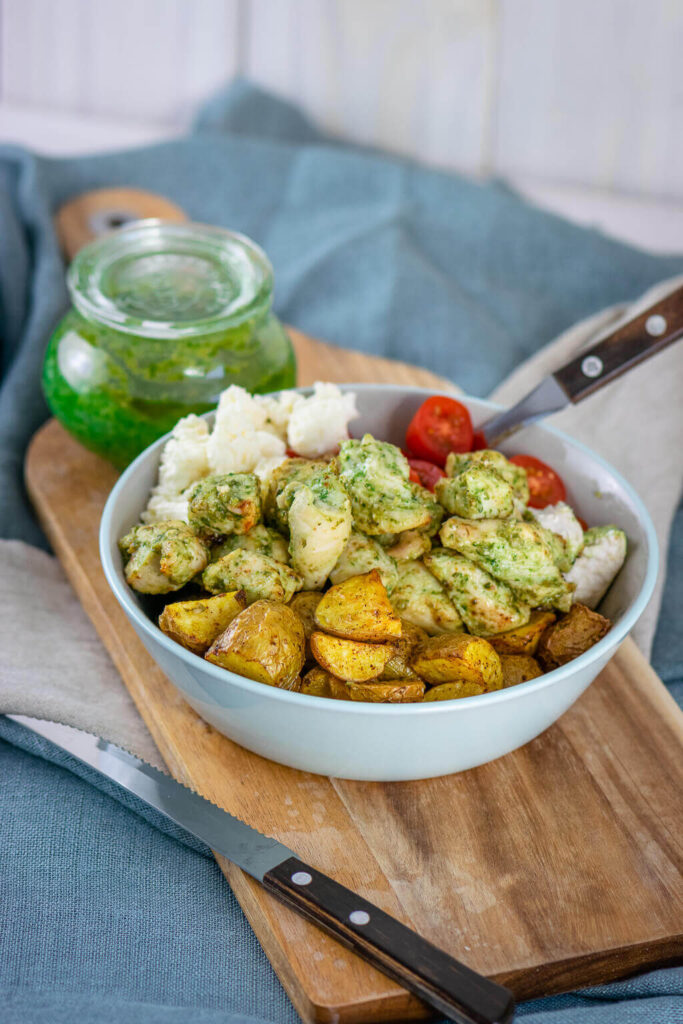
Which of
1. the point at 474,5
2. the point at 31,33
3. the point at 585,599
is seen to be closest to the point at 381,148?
the point at 474,5

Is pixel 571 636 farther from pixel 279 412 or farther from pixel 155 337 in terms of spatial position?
pixel 155 337

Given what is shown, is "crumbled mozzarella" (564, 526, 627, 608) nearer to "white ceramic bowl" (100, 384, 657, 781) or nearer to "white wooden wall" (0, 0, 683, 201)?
"white ceramic bowl" (100, 384, 657, 781)

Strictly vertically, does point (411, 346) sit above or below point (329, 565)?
below

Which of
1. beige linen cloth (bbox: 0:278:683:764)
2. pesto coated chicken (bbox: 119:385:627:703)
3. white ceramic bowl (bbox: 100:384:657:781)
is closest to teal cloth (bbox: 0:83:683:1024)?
beige linen cloth (bbox: 0:278:683:764)

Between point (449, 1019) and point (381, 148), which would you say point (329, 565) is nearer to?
point (449, 1019)

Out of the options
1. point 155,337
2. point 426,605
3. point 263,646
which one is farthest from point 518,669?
point 155,337

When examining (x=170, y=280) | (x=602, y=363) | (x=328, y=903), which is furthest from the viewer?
(x=170, y=280)
